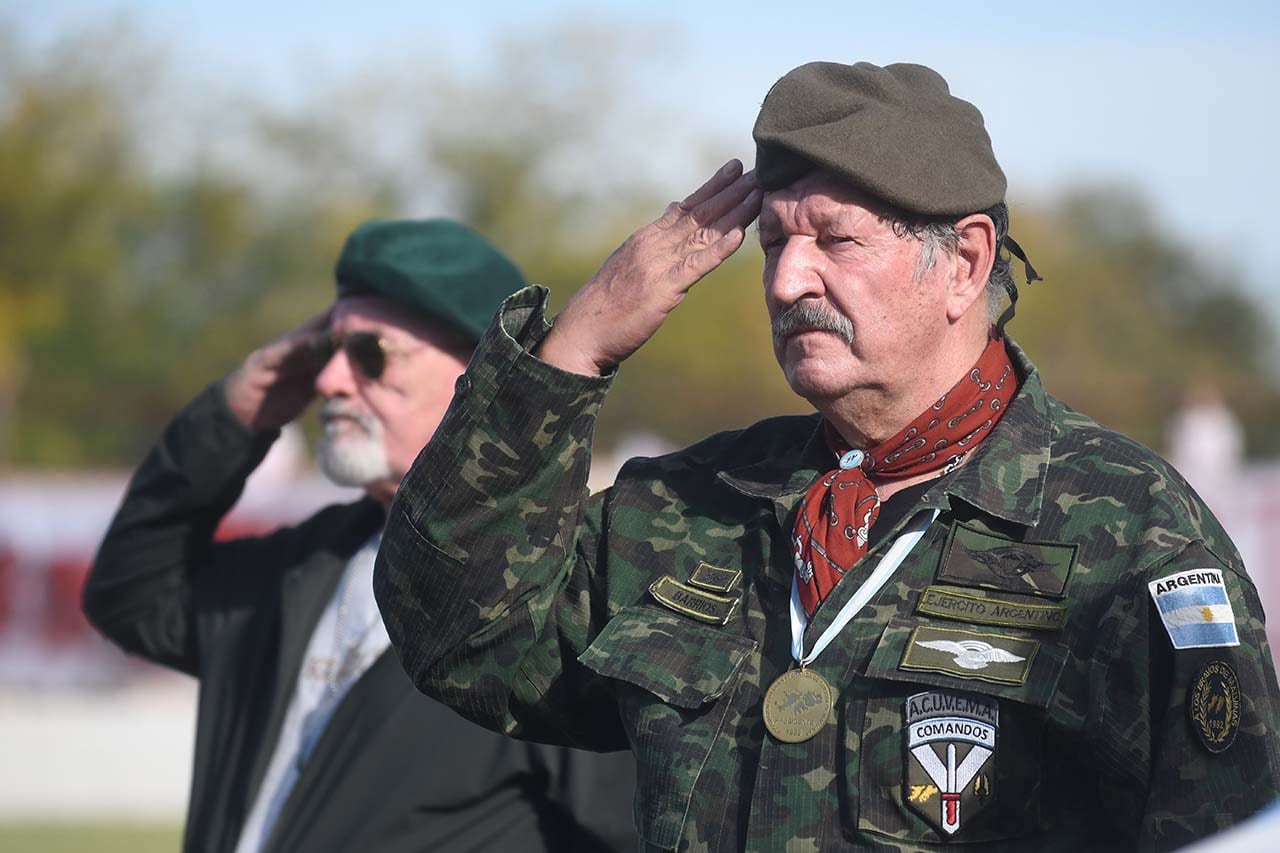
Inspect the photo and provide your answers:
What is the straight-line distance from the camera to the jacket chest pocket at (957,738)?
2367 millimetres

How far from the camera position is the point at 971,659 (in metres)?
2.42

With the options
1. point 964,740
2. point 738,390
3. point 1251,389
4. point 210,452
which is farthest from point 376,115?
point 964,740

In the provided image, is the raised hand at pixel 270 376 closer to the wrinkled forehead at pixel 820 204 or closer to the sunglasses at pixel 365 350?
the sunglasses at pixel 365 350

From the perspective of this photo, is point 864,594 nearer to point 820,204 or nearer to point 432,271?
point 820,204

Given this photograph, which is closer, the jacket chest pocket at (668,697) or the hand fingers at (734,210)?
the jacket chest pocket at (668,697)

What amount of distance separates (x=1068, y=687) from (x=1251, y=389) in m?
45.5

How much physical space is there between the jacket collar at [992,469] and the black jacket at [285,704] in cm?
101

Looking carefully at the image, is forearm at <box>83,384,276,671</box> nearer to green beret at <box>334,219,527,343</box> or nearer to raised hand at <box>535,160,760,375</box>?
green beret at <box>334,219,527,343</box>

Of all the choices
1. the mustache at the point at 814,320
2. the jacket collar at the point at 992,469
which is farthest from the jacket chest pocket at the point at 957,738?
the mustache at the point at 814,320

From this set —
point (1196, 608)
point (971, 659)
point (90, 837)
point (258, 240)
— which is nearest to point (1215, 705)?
point (1196, 608)

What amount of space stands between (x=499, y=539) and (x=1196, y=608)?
1.06 m

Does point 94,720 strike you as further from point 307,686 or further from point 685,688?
point 685,688

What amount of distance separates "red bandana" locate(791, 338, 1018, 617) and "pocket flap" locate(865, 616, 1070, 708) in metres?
0.16

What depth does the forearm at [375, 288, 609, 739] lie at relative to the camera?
267cm
